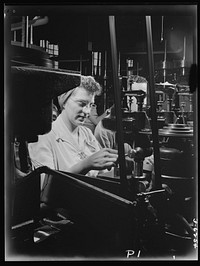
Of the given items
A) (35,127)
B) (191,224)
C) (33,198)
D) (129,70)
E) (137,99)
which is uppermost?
(129,70)

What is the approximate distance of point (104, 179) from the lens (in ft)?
7.11

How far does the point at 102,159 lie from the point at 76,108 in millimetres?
356

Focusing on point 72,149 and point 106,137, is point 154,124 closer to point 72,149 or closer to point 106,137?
point 106,137

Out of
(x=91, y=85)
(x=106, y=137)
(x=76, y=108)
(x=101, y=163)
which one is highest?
(x=91, y=85)

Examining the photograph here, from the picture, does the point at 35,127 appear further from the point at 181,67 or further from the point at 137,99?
the point at 181,67

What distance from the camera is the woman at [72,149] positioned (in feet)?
7.14

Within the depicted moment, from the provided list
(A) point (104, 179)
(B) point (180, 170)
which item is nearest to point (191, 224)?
(B) point (180, 170)

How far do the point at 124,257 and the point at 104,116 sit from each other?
87 centimetres

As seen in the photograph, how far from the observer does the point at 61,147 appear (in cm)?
218

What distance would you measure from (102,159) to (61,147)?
0.26 metres

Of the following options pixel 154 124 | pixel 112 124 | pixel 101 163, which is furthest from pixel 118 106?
pixel 101 163

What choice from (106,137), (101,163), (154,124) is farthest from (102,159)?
(154,124)

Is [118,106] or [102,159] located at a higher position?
[118,106]

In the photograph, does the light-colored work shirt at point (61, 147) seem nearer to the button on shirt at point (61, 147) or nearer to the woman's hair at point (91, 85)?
the button on shirt at point (61, 147)
